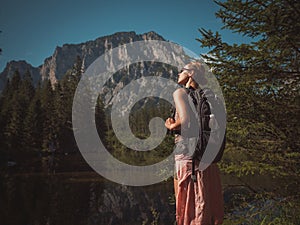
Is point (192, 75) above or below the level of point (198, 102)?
above

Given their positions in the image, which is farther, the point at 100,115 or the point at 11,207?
the point at 100,115

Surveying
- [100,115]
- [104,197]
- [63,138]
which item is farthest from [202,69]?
[100,115]

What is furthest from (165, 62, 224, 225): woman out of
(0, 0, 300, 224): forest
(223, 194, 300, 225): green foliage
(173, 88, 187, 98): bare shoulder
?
(223, 194, 300, 225): green foliage

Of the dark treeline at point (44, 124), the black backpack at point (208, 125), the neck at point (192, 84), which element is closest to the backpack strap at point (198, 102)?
the black backpack at point (208, 125)

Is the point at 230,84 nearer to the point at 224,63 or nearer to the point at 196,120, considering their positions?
the point at 224,63

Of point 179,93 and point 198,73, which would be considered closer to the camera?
point 179,93

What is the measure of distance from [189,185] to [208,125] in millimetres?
653

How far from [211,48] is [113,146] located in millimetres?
48251

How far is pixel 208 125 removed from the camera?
3.00m

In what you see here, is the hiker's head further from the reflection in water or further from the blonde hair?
the reflection in water

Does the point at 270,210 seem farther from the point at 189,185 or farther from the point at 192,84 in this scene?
the point at 192,84

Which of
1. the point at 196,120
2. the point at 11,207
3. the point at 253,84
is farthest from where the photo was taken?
the point at 11,207

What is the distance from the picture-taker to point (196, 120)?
3033mm

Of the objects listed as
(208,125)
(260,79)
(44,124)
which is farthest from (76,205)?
(44,124)
